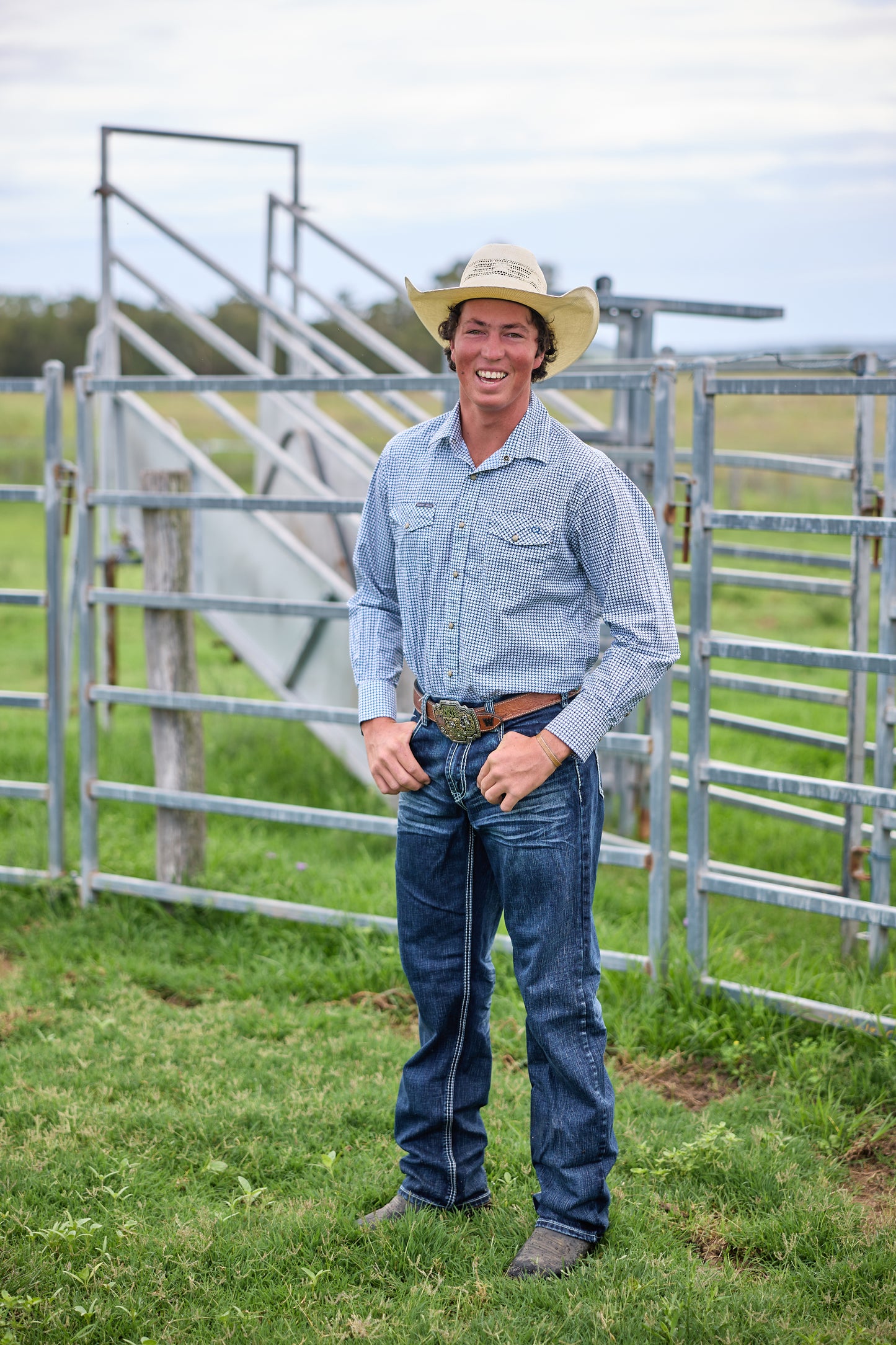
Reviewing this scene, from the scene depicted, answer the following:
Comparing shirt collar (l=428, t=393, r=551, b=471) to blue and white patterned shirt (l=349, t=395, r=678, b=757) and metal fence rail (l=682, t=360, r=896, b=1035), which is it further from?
metal fence rail (l=682, t=360, r=896, b=1035)

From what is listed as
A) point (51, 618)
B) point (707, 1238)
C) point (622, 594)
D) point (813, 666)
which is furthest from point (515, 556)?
point (51, 618)

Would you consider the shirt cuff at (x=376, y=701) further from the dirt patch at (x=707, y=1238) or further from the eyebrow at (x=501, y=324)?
the dirt patch at (x=707, y=1238)

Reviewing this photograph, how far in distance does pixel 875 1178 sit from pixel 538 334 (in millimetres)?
2258

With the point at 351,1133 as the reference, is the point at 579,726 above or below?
above

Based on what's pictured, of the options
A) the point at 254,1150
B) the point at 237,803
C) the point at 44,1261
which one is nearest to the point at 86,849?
the point at 237,803

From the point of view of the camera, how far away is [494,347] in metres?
2.70

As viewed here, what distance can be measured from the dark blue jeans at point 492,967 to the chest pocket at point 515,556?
0.86ft

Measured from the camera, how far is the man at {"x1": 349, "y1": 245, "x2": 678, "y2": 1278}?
8.97 feet

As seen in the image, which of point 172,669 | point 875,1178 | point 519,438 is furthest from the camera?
point 172,669

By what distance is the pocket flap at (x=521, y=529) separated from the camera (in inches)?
108

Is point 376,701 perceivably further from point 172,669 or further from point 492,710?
point 172,669

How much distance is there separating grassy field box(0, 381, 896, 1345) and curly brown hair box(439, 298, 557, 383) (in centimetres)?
195

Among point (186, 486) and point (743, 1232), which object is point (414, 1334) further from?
point (186, 486)

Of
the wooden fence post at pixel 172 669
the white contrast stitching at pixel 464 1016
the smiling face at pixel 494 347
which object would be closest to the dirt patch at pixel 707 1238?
the white contrast stitching at pixel 464 1016
